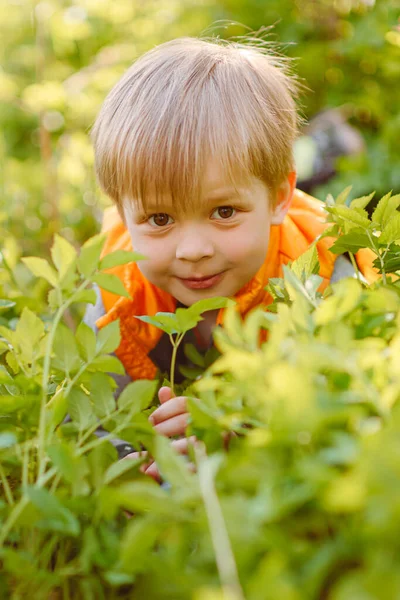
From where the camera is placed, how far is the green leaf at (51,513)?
2.02ft

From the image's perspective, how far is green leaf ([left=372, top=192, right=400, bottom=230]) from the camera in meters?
0.95

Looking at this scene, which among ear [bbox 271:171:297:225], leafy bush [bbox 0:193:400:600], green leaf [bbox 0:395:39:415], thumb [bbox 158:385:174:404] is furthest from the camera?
ear [bbox 271:171:297:225]

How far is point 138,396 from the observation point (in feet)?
2.50

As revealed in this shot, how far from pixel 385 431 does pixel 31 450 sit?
1.49 feet

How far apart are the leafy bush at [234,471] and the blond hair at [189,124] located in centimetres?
70

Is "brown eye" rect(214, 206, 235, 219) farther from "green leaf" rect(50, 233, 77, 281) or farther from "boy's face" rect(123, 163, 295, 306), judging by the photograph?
"green leaf" rect(50, 233, 77, 281)

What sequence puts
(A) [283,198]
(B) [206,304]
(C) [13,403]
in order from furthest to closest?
(A) [283,198] < (B) [206,304] < (C) [13,403]

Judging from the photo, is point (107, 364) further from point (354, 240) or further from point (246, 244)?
point (246, 244)

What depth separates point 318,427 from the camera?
512 millimetres

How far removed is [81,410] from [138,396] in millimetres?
72

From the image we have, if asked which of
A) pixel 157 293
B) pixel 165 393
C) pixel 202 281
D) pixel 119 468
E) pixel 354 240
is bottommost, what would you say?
pixel 157 293

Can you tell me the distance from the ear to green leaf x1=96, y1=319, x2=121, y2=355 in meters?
0.99

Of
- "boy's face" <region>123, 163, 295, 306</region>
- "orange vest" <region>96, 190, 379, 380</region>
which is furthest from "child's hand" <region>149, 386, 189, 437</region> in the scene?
"orange vest" <region>96, 190, 379, 380</region>

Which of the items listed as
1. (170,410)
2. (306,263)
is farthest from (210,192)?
(170,410)
